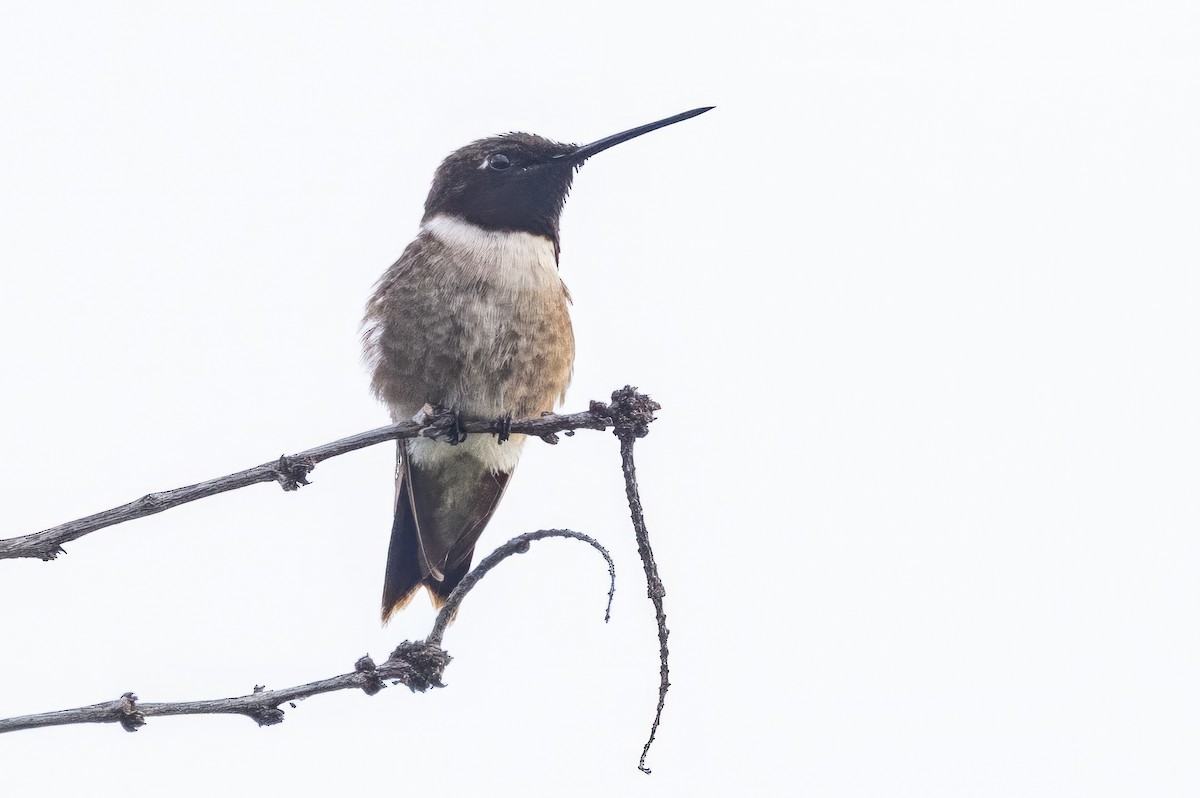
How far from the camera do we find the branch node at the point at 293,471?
2.88 metres

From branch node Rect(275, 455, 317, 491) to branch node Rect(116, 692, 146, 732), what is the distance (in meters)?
0.60

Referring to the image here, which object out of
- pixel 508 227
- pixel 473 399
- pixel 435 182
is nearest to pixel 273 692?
pixel 473 399

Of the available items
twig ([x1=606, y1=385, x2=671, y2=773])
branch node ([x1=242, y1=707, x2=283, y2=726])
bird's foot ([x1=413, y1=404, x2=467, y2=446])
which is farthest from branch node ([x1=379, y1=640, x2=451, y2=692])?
bird's foot ([x1=413, y1=404, x2=467, y2=446])

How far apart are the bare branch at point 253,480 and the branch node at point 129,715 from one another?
302mm

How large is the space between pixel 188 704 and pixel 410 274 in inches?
145

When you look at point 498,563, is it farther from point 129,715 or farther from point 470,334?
point 470,334

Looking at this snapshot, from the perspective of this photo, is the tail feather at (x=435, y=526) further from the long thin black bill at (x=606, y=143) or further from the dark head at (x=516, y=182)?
the long thin black bill at (x=606, y=143)

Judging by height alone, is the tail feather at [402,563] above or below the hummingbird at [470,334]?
below

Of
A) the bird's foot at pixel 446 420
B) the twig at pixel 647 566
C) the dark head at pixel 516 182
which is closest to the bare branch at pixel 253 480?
the twig at pixel 647 566

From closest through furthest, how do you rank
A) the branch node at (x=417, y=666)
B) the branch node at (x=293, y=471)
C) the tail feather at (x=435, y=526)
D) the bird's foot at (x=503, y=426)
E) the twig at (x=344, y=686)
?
1. the twig at (x=344, y=686)
2. the branch node at (x=417, y=666)
3. the branch node at (x=293, y=471)
4. the bird's foot at (x=503, y=426)
5. the tail feather at (x=435, y=526)

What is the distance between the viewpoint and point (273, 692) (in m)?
2.57

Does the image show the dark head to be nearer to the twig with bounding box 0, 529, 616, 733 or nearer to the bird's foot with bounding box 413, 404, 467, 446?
the bird's foot with bounding box 413, 404, 467, 446

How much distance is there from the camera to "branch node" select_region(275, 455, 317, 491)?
288cm

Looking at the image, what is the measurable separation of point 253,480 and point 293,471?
25cm
